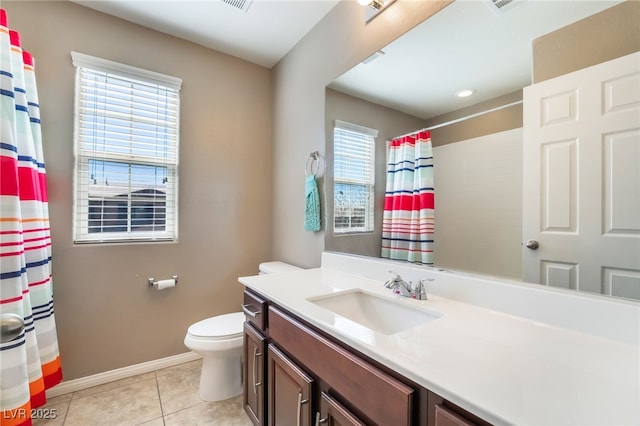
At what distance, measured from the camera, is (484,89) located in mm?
1085

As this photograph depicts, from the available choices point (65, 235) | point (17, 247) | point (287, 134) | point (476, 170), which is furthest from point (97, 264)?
point (476, 170)

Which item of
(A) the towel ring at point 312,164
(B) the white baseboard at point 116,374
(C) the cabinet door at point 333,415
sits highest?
(A) the towel ring at point 312,164

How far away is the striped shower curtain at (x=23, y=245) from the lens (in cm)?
137

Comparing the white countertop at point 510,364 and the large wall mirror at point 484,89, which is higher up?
the large wall mirror at point 484,89

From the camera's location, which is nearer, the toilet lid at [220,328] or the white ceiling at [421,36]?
the white ceiling at [421,36]

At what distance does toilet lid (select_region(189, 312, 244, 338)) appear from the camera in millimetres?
1714

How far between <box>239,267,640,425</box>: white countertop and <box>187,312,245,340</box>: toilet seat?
37.3 inches

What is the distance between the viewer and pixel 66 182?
1842mm

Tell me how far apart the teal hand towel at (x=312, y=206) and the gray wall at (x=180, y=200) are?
765mm

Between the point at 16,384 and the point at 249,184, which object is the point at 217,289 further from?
the point at 16,384

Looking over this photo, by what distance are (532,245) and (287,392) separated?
109 centimetres

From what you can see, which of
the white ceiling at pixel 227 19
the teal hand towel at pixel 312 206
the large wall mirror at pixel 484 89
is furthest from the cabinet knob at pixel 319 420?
the white ceiling at pixel 227 19

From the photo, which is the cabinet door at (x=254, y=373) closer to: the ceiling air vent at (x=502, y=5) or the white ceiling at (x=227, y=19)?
the ceiling air vent at (x=502, y=5)

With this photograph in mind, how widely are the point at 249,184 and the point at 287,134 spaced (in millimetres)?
592
